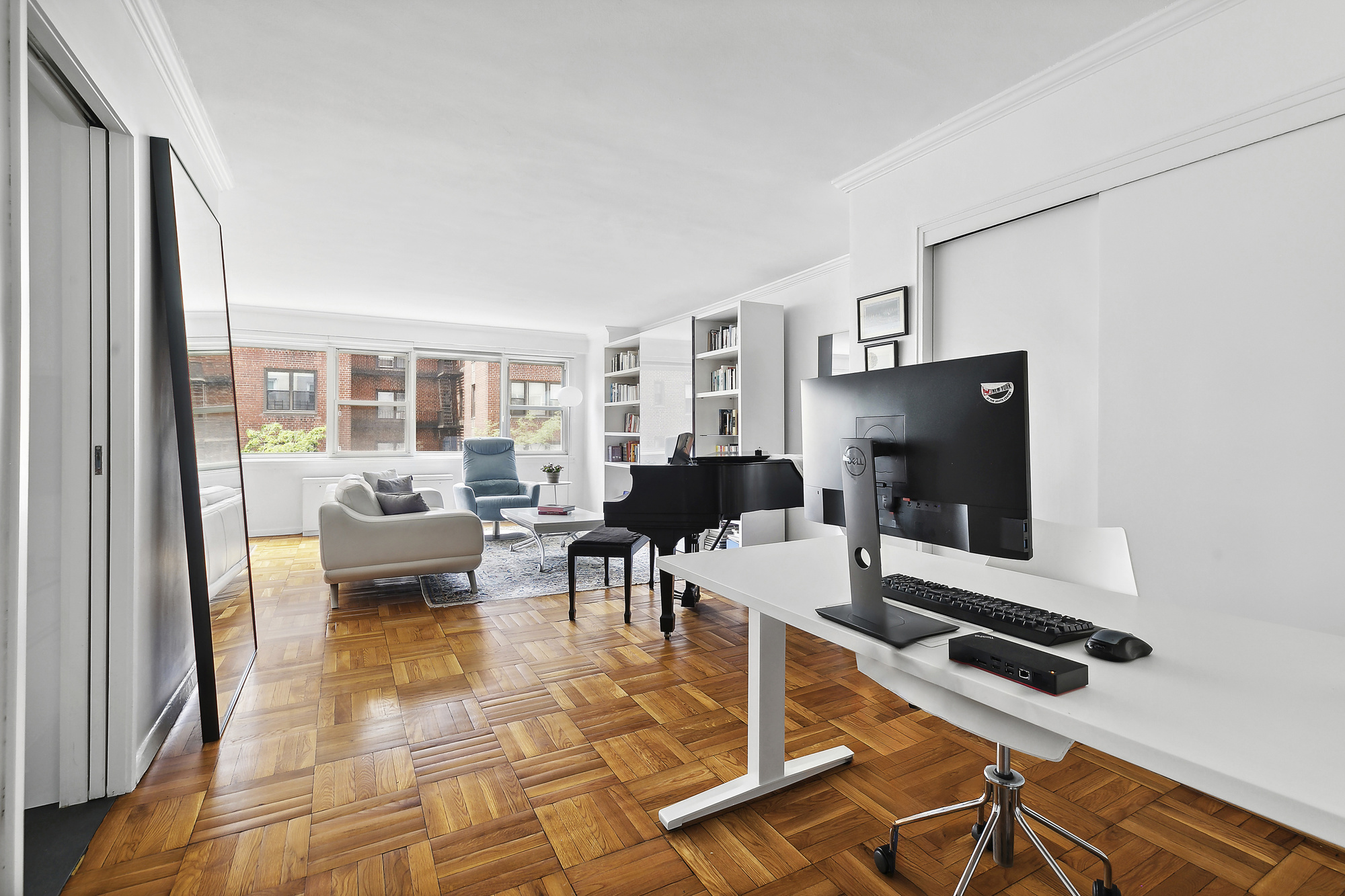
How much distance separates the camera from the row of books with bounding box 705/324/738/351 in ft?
18.2

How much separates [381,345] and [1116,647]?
300 inches

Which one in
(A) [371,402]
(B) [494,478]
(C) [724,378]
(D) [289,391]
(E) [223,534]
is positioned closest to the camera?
(E) [223,534]

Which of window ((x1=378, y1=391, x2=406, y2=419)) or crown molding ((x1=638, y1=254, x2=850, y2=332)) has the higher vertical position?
crown molding ((x1=638, y1=254, x2=850, y2=332))

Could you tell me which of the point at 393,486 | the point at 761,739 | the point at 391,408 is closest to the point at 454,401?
the point at 391,408

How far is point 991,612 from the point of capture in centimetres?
121

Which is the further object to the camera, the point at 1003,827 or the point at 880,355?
the point at 880,355

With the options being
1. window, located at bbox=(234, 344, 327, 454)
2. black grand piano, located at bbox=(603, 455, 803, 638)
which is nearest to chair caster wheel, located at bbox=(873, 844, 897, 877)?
black grand piano, located at bbox=(603, 455, 803, 638)

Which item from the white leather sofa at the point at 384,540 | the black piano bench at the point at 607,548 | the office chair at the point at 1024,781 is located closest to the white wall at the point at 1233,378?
the office chair at the point at 1024,781

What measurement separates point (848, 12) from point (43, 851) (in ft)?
10.8

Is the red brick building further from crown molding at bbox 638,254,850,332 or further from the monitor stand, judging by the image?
the monitor stand

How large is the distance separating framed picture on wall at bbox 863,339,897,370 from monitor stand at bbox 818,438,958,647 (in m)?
2.17

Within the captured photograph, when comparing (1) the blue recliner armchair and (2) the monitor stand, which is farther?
(1) the blue recliner armchair

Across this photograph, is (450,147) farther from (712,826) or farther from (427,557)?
(712,826)

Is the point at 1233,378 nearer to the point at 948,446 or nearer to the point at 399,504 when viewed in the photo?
the point at 948,446
